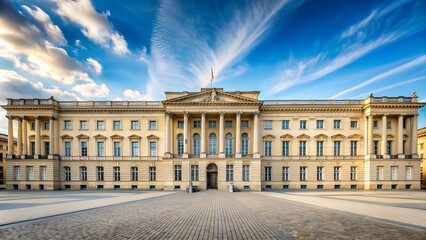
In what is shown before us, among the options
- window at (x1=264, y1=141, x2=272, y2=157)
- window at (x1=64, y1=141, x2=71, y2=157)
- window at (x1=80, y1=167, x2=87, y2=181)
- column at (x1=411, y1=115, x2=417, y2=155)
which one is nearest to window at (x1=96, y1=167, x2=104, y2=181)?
window at (x1=80, y1=167, x2=87, y2=181)

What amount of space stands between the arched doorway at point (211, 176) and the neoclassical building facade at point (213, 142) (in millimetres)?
175

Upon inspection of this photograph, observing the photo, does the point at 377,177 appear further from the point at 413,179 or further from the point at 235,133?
the point at 235,133

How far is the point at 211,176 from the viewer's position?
35094mm

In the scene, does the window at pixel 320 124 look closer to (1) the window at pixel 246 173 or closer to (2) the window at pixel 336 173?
(2) the window at pixel 336 173

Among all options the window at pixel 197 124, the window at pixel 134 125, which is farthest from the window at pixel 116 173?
the window at pixel 197 124

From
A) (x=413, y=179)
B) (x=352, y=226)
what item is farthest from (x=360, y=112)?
(x=352, y=226)

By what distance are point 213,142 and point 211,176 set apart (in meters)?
6.10

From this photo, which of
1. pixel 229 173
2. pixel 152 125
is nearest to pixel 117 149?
pixel 152 125

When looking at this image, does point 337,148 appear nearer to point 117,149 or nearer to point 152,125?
point 152,125

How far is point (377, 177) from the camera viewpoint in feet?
115

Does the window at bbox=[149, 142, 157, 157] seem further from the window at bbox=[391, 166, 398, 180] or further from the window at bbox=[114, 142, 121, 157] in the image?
the window at bbox=[391, 166, 398, 180]

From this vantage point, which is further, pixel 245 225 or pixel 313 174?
pixel 313 174

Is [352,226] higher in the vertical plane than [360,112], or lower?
lower

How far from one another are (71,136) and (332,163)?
158 feet
